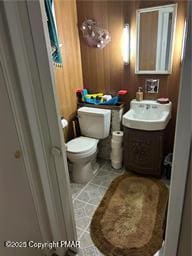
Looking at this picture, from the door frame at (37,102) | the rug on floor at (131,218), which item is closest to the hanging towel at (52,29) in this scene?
the door frame at (37,102)

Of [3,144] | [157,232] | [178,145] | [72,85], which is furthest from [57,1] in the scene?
[157,232]

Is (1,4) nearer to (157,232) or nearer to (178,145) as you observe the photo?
(178,145)

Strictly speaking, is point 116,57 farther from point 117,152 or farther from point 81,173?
point 81,173

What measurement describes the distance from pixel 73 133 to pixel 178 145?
187 cm

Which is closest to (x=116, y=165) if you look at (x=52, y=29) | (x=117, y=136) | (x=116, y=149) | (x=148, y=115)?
(x=116, y=149)

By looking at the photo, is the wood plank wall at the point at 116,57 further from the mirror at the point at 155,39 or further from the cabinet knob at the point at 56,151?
the cabinet knob at the point at 56,151

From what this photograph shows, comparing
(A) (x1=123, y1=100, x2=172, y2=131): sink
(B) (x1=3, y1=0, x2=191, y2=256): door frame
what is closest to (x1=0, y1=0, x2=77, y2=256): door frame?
(B) (x1=3, y1=0, x2=191, y2=256): door frame

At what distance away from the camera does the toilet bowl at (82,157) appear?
1982 millimetres

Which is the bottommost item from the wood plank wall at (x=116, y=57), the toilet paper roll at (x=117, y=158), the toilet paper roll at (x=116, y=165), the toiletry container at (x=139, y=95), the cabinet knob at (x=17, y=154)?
the toilet paper roll at (x=116, y=165)

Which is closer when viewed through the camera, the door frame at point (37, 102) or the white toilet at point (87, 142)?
the door frame at point (37, 102)

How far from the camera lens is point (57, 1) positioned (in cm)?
190

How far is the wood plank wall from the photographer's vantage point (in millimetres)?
1929

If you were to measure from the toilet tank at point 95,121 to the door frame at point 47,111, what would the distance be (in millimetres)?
1089

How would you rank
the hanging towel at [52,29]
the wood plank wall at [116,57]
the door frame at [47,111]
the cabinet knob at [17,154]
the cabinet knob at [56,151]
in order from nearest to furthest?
the door frame at [47,111] < the cabinet knob at [17,154] < the cabinet knob at [56,151] < the hanging towel at [52,29] < the wood plank wall at [116,57]
